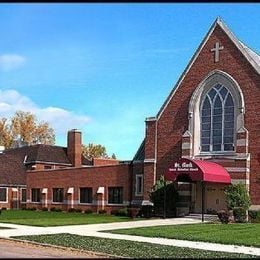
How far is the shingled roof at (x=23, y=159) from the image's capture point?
2475 inches

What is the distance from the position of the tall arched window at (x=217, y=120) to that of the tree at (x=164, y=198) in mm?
3845

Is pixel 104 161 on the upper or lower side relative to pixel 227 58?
lower

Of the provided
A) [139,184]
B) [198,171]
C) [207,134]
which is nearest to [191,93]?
[207,134]

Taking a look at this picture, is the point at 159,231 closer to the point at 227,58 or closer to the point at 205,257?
the point at 205,257

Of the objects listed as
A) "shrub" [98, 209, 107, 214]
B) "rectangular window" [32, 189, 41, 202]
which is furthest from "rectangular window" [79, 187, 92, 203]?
"rectangular window" [32, 189, 41, 202]

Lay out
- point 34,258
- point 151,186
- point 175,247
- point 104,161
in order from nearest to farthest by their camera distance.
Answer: point 34,258, point 175,247, point 151,186, point 104,161

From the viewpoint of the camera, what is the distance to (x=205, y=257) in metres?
15.1

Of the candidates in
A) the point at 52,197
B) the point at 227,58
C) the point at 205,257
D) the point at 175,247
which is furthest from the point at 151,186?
the point at 205,257

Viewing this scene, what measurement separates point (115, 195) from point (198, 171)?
43.5 ft

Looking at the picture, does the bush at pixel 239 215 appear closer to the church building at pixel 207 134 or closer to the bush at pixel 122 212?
the church building at pixel 207 134

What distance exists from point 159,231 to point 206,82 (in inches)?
710

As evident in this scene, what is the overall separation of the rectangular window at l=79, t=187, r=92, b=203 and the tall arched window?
13.4 meters

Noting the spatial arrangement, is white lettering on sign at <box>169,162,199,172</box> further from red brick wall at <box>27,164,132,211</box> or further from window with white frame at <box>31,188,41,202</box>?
window with white frame at <box>31,188,41,202</box>

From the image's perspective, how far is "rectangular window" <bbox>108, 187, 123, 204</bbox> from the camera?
45531 mm
